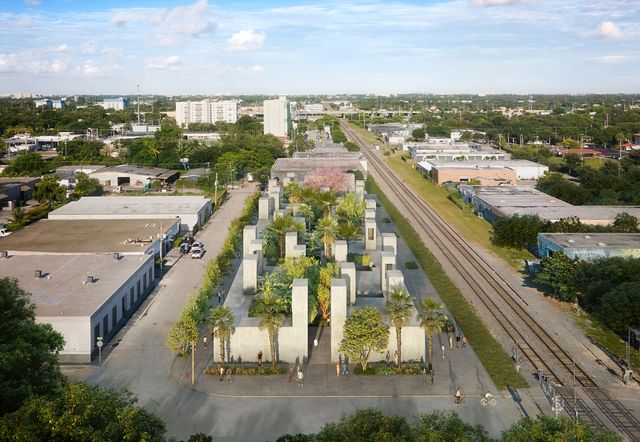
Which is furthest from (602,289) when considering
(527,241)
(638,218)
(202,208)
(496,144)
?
(496,144)

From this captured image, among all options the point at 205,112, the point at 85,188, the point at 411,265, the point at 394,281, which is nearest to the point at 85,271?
the point at 394,281

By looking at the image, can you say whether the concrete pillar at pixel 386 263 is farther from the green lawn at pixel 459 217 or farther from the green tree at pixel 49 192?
the green tree at pixel 49 192

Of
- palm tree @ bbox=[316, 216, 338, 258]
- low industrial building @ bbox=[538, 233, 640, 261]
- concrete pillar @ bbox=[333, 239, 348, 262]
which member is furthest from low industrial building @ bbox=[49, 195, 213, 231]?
low industrial building @ bbox=[538, 233, 640, 261]

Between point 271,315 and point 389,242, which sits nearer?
point 271,315

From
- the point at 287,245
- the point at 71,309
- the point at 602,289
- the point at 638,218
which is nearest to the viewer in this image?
the point at 71,309

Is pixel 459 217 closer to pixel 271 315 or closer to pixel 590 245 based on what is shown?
pixel 590 245

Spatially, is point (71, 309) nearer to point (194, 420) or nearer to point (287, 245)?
point (194, 420)
